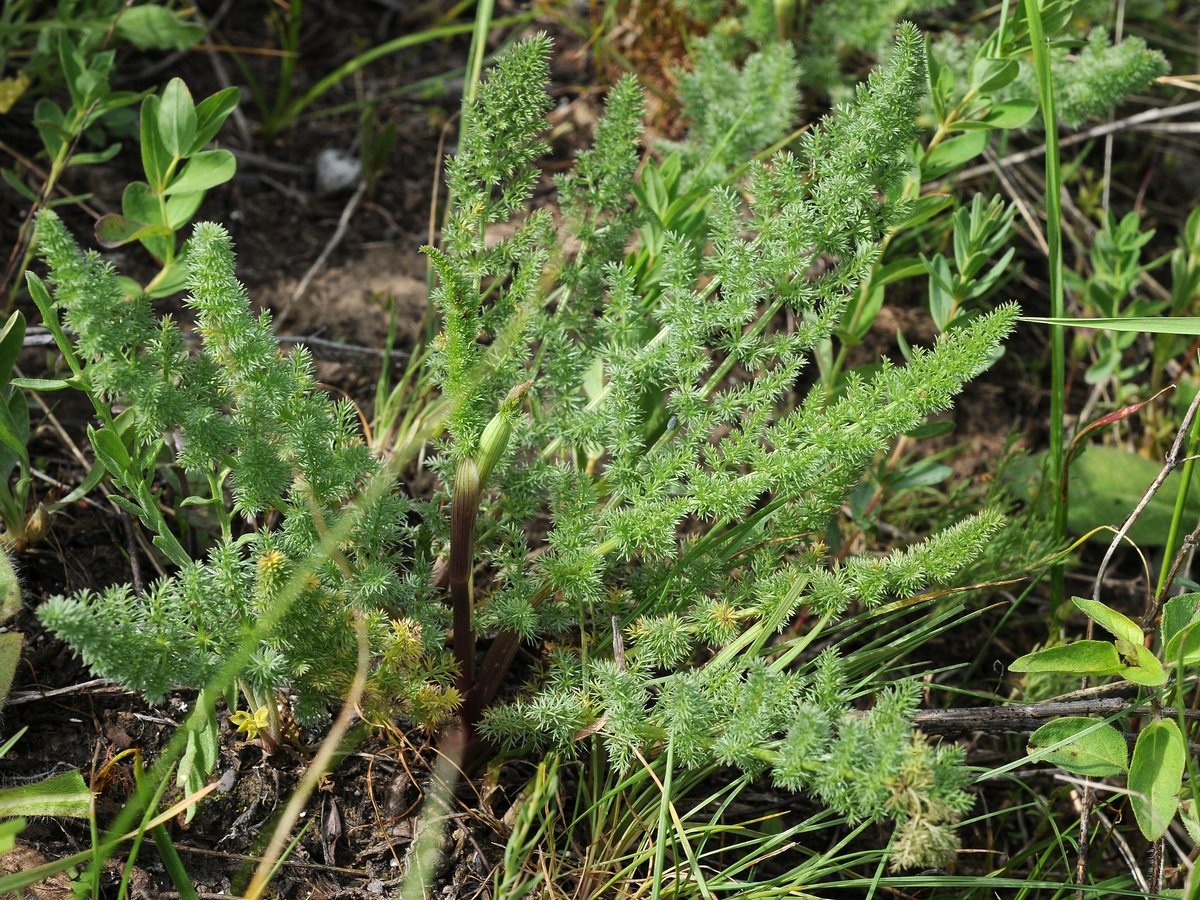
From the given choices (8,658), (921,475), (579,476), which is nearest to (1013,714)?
(921,475)

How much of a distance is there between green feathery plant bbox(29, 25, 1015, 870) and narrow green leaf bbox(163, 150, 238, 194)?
46 cm

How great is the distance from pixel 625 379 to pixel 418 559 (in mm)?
501

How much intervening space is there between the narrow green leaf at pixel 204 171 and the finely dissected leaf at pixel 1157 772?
1.96 meters

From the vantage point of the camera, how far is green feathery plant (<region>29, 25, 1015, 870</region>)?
57.1 inches

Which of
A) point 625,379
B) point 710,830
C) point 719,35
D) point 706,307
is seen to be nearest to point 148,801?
point 710,830

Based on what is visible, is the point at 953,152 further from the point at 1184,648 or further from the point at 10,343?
the point at 10,343

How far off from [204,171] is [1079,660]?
1.87 m

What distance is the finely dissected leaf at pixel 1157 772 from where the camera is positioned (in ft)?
5.18

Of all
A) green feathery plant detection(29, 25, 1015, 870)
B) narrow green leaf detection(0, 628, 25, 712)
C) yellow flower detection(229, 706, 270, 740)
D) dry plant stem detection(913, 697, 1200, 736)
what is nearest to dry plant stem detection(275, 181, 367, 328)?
green feathery plant detection(29, 25, 1015, 870)

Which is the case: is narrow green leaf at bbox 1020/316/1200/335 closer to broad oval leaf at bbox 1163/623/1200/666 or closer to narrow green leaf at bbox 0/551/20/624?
broad oval leaf at bbox 1163/623/1200/666

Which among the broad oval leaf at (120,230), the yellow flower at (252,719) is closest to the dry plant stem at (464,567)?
the yellow flower at (252,719)

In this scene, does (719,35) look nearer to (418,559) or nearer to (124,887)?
(418,559)

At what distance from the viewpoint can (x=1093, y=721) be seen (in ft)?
5.46

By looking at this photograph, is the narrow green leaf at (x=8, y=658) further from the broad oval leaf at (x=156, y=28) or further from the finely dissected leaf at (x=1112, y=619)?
the finely dissected leaf at (x=1112, y=619)
